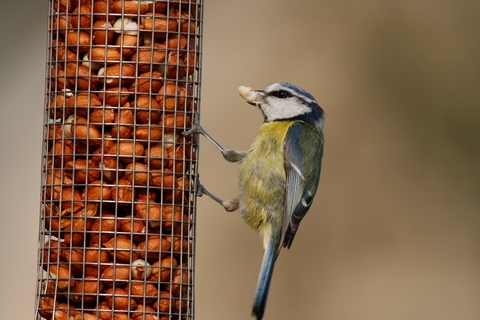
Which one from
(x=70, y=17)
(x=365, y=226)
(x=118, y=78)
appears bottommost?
(x=365, y=226)

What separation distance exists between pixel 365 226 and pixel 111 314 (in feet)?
10.3

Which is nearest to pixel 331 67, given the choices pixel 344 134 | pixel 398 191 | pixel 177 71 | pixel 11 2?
pixel 344 134

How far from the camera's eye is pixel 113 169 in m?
3.34

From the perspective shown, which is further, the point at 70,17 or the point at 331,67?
the point at 331,67

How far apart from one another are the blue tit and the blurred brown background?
1448mm

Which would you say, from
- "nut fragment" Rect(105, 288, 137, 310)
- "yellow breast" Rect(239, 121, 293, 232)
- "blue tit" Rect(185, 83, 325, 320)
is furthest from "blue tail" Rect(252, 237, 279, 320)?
"nut fragment" Rect(105, 288, 137, 310)

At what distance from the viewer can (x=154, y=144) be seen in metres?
3.42

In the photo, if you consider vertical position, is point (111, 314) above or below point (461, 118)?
below

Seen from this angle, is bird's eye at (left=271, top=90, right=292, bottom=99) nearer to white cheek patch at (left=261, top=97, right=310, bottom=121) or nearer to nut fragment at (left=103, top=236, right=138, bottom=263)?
white cheek patch at (left=261, top=97, right=310, bottom=121)

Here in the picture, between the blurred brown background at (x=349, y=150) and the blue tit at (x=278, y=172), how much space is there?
4.75 ft

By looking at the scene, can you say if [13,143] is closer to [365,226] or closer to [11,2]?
[11,2]

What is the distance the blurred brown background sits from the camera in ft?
17.4

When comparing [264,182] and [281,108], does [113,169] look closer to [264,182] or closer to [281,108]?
[264,182]

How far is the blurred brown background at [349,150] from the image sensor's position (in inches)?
209
